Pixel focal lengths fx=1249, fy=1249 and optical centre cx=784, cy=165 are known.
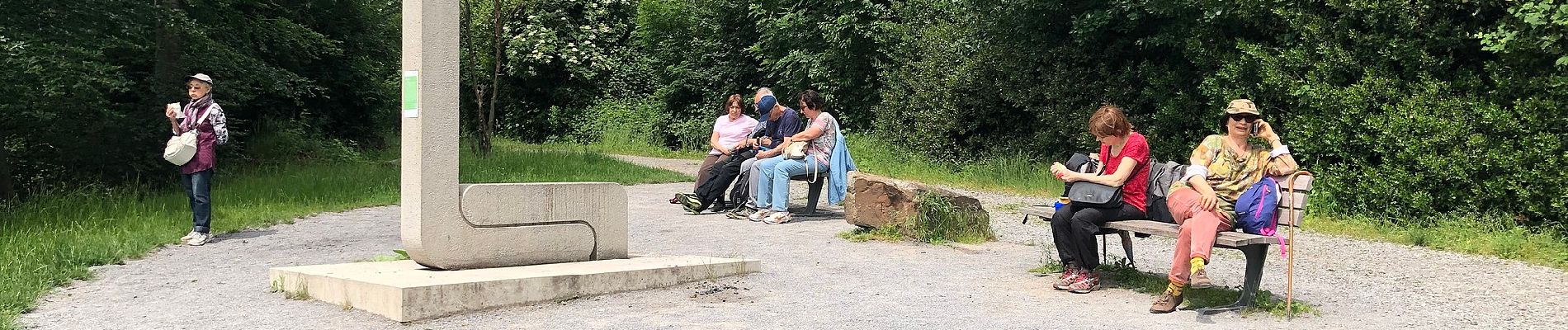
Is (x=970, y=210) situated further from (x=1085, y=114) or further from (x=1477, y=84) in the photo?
(x=1085, y=114)

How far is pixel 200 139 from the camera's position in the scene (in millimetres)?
9109

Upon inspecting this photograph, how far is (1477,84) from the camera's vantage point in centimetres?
1005

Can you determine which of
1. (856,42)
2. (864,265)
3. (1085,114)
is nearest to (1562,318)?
(864,265)

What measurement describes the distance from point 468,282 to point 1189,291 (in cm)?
369

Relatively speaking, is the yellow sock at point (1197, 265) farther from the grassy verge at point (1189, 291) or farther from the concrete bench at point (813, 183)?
the concrete bench at point (813, 183)

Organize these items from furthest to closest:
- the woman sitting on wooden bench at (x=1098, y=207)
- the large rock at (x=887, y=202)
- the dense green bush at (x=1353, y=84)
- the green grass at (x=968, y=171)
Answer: the green grass at (x=968, y=171)
the dense green bush at (x=1353, y=84)
the large rock at (x=887, y=202)
the woman sitting on wooden bench at (x=1098, y=207)

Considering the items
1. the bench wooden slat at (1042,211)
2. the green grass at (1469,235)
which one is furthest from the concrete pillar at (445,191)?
the green grass at (1469,235)

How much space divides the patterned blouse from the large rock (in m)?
3.07

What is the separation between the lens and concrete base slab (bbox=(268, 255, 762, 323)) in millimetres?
5816

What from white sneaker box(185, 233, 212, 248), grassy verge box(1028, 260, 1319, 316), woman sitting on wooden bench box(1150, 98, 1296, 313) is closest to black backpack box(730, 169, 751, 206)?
grassy verge box(1028, 260, 1319, 316)

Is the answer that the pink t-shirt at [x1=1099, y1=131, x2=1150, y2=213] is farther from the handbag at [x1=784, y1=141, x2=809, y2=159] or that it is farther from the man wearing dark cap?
Result: the man wearing dark cap

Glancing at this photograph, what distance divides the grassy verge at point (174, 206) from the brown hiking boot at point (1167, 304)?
209 inches

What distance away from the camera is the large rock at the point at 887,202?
9266 millimetres

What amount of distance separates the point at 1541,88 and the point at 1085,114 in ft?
22.4
